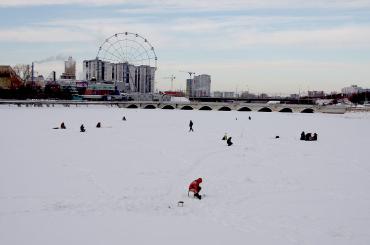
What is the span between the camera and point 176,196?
48.6ft

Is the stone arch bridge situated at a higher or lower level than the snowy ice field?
higher

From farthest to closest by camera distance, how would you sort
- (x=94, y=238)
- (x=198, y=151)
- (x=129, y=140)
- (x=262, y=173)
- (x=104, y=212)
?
(x=129, y=140)
(x=198, y=151)
(x=262, y=173)
(x=104, y=212)
(x=94, y=238)

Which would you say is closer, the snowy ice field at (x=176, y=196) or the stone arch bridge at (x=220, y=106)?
the snowy ice field at (x=176, y=196)

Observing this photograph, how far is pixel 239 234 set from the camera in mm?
11062

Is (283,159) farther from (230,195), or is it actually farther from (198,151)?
(230,195)

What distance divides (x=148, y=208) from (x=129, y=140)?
18719 mm

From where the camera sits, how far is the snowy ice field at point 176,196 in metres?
11.0

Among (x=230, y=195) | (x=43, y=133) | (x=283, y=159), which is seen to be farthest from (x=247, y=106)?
(x=230, y=195)

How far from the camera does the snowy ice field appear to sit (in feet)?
36.1

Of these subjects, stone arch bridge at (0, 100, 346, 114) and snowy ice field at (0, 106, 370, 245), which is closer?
snowy ice field at (0, 106, 370, 245)

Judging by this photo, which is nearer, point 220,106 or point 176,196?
point 176,196

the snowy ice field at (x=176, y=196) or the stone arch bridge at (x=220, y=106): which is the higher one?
the stone arch bridge at (x=220, y=106)

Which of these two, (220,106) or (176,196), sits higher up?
(220,106)

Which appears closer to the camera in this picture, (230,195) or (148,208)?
(148,208)
